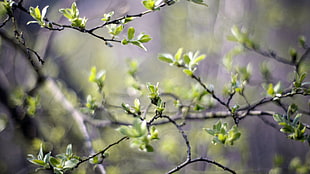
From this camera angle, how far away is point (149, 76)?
334 cm

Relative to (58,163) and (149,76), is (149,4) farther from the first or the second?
(149,76)

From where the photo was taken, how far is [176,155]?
1.81 meters

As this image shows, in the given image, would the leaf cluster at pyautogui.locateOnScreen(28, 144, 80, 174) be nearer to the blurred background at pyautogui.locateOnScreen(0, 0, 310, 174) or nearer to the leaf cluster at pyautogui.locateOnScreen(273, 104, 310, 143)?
the leaf cluster at pyautogui.locateOnScreen(273, 104, 310, 143)

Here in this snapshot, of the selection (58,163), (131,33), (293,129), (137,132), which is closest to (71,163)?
(58,163)

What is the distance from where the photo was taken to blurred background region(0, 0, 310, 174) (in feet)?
4.99

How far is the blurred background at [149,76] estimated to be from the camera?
1521 millimetres

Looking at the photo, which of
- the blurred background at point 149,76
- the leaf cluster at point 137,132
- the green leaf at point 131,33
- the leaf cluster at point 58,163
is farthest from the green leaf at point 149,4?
the blurred background at point 149,76

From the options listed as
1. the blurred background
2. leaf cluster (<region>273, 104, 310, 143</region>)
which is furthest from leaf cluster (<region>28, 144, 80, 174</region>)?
the blurred background

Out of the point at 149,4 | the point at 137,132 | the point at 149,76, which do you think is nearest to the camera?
the point at 137,132

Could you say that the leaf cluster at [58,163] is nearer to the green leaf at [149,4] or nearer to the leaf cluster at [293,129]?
the green leaf at [149,4]

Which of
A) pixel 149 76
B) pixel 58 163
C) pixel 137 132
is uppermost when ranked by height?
pixel 149 76

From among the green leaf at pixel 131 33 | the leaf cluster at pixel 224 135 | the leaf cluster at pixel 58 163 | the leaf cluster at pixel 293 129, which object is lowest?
the leaf cluster at pixel 58 163

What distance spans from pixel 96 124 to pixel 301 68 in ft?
3.19

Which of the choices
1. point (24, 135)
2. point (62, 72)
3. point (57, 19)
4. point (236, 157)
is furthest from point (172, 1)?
point (236, 157)
